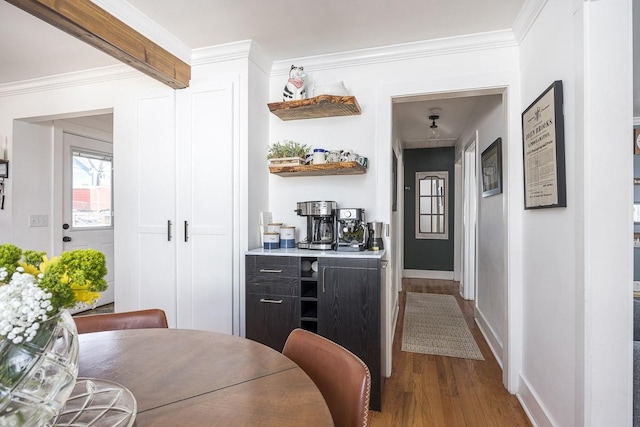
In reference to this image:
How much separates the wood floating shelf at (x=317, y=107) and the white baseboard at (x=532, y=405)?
6.99 ft

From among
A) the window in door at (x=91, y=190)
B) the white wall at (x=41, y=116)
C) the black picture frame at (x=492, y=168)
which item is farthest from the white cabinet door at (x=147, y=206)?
the black picture frame at (x=492, y=168)

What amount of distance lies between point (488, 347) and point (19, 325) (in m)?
3.35

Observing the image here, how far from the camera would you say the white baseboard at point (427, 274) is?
236 inches

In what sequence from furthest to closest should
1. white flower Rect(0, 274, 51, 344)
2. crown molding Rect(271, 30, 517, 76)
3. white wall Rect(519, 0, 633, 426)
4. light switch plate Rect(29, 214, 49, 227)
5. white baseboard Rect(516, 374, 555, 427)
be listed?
1. light switch plate Rect(29, 214, 49, 227)
2. crown molding Rect(271, 30, 517, 76)
3. white baseboard Rect(516, 374, 555, 427)
4. white wall Rect(519, 0, 633, 426)
5. white flower Rect(0, 274, 51, 344)

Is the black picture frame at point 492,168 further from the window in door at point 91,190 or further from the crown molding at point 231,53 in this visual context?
the window in door at point 91,190

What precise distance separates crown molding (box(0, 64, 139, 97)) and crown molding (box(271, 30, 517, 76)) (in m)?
1.25

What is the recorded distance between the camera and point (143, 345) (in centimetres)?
122

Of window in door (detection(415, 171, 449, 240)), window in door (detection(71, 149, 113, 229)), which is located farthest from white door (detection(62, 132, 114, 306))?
window in door (detection(415, 171, 449, 240))

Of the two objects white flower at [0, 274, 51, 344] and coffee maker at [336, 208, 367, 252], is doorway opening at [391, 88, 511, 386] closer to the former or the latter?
coffee maker at [336, 208, 367, 252]

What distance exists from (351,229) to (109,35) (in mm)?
1890

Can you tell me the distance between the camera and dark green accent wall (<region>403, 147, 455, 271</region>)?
19.6 ft

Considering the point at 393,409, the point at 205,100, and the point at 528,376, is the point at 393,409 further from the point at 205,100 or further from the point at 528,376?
the point at 205,100

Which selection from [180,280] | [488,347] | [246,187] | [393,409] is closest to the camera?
[393,409]

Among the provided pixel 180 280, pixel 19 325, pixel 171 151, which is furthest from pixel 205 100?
pixel 19 325
